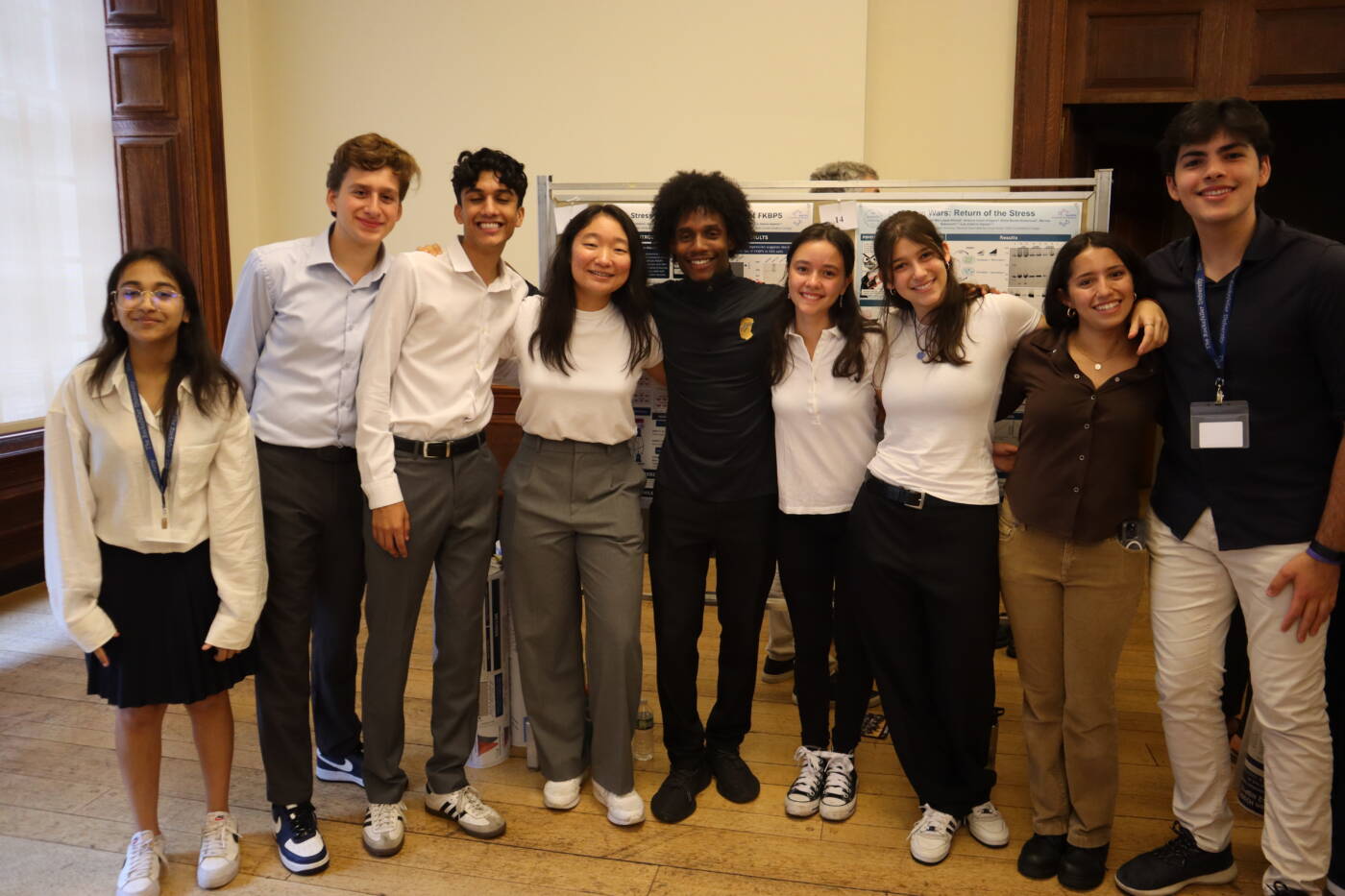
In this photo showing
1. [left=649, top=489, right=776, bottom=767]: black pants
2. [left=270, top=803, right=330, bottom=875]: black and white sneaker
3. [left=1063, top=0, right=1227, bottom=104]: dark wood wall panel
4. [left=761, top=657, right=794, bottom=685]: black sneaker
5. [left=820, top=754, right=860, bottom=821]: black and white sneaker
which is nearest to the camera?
[left=270, top=803, right=330, bottom=875]: black and white sneaker

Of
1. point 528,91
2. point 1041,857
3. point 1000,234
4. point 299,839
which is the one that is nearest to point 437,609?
point 299,839

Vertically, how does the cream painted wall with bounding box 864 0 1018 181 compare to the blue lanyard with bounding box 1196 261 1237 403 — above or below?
above

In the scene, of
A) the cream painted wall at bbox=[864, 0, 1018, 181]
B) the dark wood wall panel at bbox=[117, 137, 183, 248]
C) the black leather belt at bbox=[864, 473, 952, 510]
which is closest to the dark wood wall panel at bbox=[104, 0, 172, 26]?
the dark wood wall panel at bbox=[117, 137, 183, 248]

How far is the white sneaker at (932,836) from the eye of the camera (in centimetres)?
230

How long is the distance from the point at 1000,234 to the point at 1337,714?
154 centimetres

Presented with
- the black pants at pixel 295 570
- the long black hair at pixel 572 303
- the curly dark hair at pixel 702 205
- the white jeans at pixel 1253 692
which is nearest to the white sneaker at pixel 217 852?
the black pants at pixel 295 570

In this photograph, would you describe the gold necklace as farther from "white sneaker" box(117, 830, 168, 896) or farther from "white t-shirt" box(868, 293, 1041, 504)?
"white sneaker" box(117, 830, 168, 896)

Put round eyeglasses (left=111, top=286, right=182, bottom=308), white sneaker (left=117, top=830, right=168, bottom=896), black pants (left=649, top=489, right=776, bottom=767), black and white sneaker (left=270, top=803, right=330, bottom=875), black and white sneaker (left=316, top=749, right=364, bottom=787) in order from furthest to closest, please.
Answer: black and white sneaker (left=316, top=749, right=364, bottom=787) → black pants (left=649, top=489, right=776, bottom=767) → black and white sneaker (left=270, top=803, right=330, bottom=875) → white sneaker (left=117, top=830, right=168, bottom=896) → round eyeglasses (left=111, top=286, right=182, bottom=308)

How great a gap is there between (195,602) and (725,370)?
4.40ft

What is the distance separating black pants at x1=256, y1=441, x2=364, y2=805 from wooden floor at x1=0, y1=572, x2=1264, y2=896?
26 cm

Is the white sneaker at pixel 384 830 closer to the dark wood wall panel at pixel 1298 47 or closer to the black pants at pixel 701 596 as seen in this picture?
the black pants at pixel 701 596

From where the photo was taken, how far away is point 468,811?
2.46 meters

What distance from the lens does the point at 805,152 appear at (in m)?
4.64

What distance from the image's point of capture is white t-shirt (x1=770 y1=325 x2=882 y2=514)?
2357mm
